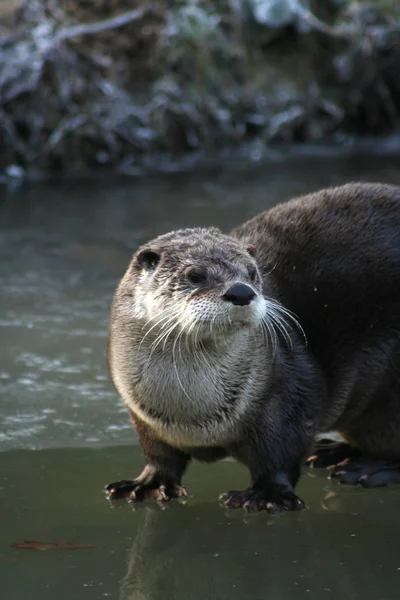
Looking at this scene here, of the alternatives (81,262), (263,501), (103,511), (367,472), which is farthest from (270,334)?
(81,262)

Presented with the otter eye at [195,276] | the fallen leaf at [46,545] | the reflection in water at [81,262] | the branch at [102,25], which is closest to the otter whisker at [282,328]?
the otter eye at [195,276]

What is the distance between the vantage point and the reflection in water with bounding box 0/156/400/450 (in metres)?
4.36

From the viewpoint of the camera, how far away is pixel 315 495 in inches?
145

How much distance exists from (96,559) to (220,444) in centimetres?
62

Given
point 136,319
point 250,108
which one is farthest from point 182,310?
point 250,108

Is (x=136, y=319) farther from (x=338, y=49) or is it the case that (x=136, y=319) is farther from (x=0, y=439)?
(x=338, y=49)

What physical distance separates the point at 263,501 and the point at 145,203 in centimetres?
518

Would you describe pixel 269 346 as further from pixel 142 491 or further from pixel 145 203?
pixel 145 203

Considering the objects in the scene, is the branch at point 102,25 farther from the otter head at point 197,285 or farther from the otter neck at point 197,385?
the otter neck at point 197,385

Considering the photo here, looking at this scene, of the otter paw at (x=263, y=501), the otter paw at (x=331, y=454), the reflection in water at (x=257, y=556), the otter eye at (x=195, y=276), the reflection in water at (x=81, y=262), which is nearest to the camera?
the reflection in water at (x=257, y=556)

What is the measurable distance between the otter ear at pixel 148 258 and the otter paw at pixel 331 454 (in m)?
0.96

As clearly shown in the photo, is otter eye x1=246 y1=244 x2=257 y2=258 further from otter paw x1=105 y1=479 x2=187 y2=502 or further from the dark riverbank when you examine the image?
the dark riverbank

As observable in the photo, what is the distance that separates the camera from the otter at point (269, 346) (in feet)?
11.1

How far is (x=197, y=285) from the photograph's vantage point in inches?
130
